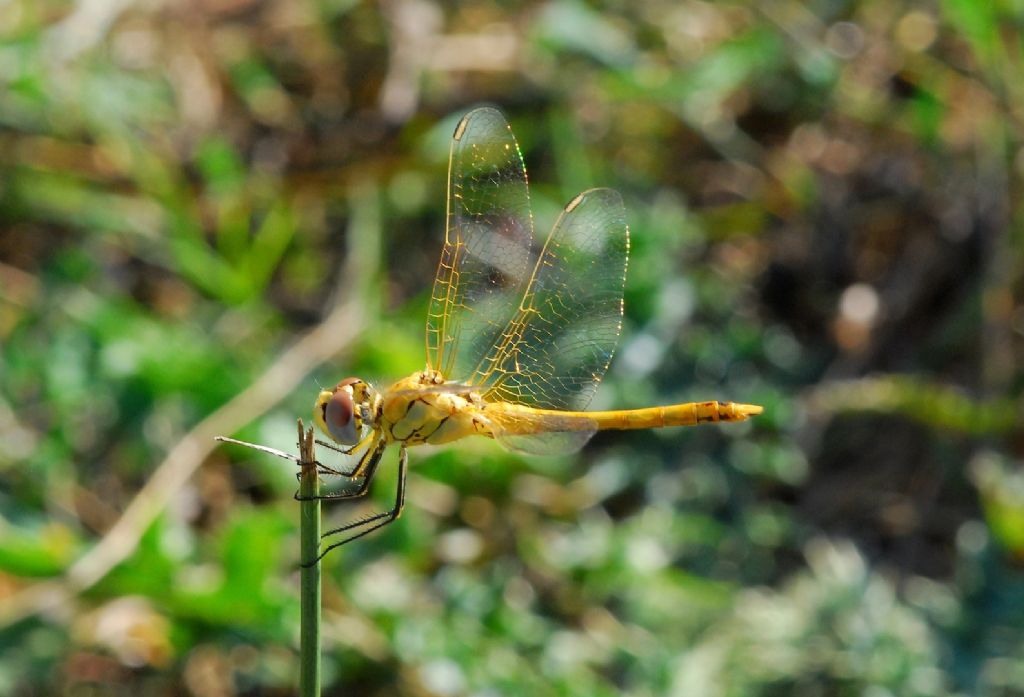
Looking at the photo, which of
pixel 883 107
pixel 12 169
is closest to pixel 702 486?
pixel 883 107

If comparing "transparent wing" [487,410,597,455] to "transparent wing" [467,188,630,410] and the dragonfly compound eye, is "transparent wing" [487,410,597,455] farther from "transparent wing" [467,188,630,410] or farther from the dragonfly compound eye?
the dragonfly compound eye

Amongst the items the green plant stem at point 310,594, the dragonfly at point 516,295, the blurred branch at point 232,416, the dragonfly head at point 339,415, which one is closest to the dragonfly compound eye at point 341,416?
the dragonfly head at point 339,415

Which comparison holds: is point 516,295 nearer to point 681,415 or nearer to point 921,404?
point 681,415

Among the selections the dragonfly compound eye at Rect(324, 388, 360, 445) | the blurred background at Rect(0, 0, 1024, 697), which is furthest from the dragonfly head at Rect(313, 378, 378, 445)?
the blurred background at Rect(0, 0, 1024, 697)

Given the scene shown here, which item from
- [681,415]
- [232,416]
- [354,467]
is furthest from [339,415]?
[232,416]

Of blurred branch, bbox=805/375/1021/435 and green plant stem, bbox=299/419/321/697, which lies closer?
green plant stem, bbox=299/419/321/697

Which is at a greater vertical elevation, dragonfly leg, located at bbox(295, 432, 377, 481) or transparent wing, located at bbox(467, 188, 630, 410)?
transparent wing, located at bbox(467, 188, 630, 410)
